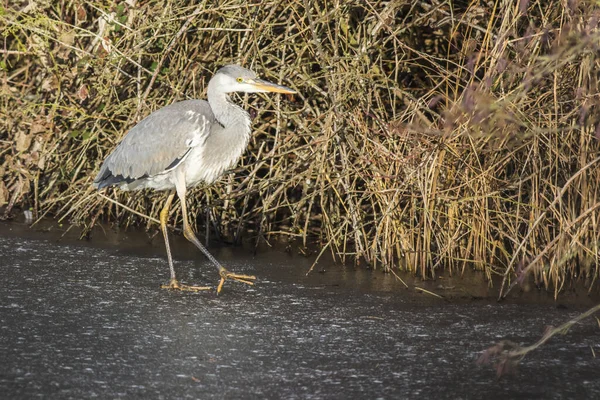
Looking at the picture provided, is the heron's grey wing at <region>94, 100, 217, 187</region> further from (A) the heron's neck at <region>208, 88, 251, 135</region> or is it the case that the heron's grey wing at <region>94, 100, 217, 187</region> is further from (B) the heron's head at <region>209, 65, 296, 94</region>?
(B) the heron's head at <region>209, 65, 296, 94</region>

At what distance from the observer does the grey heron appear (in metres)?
5.98

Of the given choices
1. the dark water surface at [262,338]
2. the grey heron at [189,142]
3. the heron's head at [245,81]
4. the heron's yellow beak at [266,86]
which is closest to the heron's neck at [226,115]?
the grey heron at [189,142]

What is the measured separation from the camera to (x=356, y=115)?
6.27m

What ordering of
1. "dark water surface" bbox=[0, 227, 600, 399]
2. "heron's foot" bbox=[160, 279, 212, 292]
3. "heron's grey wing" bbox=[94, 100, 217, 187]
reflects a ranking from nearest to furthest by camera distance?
"dark water surface" bbox=[0, 227, 600, 399]
"heron's foot" bbox=[160, 279, 212, 292]
"heron's grey wing" bbox=[94, 100, 217, 187]

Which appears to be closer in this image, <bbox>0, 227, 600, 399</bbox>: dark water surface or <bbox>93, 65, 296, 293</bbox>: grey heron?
<bbox>0, 227, 600, 399</bbox>: dark water surface

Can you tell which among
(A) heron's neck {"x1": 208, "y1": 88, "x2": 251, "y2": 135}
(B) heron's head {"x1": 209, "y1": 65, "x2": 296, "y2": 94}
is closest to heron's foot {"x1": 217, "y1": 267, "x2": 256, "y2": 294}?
(A) heron's neck {"x1": 208, "y1": 88, "x2": 251, "y2": 135}

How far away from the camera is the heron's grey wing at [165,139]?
597cm

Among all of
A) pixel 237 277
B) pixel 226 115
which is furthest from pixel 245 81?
pixel 237 277

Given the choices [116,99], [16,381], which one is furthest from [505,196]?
[16,381]

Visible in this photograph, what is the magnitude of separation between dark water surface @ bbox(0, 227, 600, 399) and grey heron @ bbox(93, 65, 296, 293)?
1.81ft

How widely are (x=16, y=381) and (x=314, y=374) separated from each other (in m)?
1.21

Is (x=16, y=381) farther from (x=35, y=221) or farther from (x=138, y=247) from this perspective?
(x=35, y=221)

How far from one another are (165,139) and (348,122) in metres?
1.18

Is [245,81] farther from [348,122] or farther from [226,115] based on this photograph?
[348,122]
